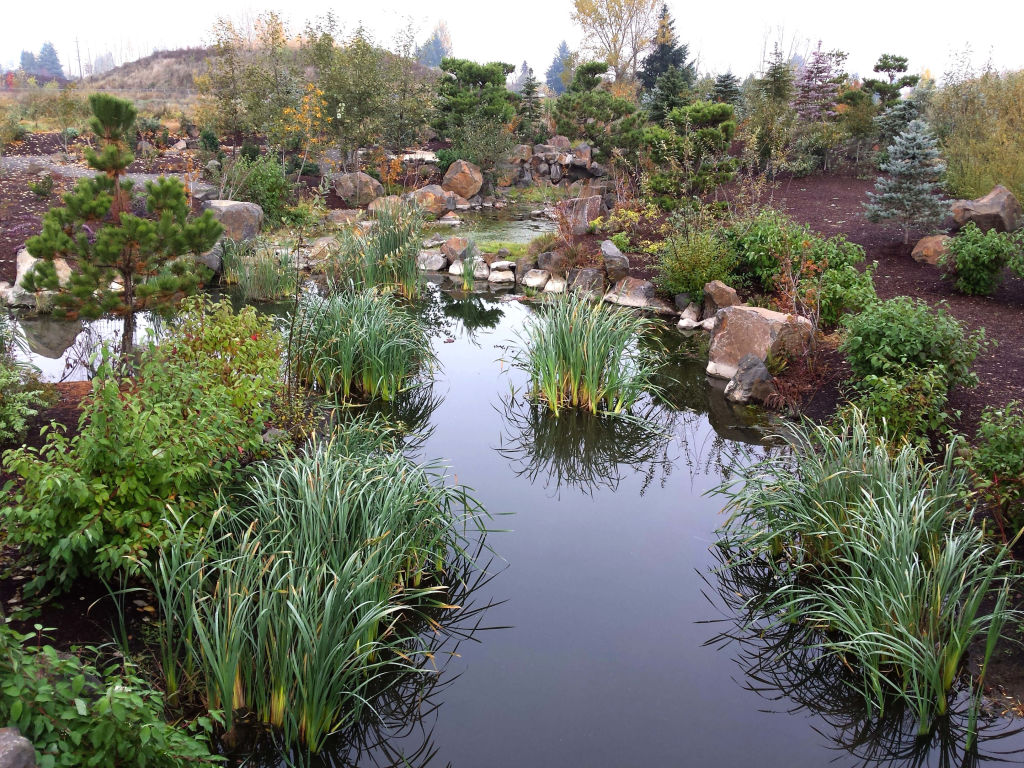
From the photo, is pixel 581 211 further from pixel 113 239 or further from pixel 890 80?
pixel 890 80

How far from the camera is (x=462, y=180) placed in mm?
19766

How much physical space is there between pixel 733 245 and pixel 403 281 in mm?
4232

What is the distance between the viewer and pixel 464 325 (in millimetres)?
9695

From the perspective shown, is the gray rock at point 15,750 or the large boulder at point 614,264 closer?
the gray rock at point 15,750

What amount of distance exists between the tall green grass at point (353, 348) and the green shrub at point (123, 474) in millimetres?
2451

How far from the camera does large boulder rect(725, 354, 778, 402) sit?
22.5ft

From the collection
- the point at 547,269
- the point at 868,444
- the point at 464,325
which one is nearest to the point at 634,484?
the point at 868,444

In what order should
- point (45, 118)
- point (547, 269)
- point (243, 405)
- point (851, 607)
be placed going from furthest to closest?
point (45, 118)
point (547, 269)
point (243, 405)
point (851, 607)

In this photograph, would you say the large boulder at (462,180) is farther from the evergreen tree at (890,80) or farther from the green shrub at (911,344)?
the green shrub at (911,344)

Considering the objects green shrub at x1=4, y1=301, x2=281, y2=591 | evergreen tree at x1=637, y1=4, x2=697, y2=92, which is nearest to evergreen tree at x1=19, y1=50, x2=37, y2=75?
evergreen tree at x1=637, y1=4, x2=697, y2=92

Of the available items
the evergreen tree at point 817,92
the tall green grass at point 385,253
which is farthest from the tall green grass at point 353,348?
the evergreen tree at point 817,92

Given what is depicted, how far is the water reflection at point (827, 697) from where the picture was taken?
3027 millimetres

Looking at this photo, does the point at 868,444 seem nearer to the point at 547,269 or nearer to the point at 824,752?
the point at 824,752

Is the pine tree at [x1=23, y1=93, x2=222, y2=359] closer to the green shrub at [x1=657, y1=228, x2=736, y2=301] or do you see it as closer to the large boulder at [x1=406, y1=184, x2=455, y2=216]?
the green shrub at [x1=657, y1=228, x2=736, y2=301]
